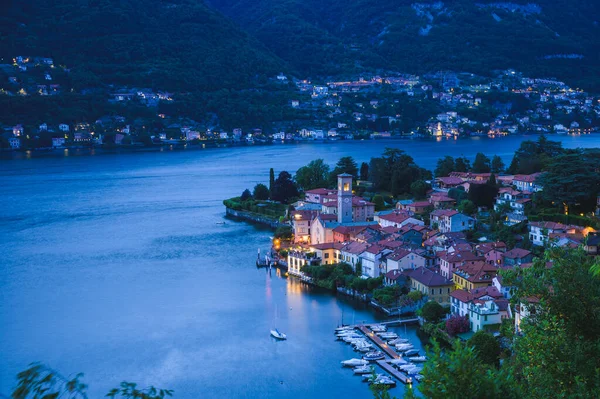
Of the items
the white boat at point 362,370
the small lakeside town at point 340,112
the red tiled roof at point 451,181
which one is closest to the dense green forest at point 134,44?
the small lakeside town at point 340,112

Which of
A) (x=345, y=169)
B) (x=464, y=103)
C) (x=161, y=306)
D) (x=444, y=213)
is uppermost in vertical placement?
(x=464, y=103)

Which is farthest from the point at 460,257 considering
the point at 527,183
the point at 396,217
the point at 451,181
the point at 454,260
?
the point at 451,181

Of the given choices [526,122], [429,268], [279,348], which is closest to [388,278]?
[429,268]

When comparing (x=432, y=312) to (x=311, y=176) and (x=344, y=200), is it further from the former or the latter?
(x=311, y=176)

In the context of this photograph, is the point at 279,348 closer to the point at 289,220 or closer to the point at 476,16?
the point at 289,220

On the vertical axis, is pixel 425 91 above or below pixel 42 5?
below

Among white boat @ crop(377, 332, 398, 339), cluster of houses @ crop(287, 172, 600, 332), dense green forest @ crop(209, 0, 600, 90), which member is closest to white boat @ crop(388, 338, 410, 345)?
white boat @ crop(377, 332, 398, 339)

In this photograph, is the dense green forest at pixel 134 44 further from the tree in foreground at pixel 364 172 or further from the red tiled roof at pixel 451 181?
the red tiled roof at pixel 451 181
